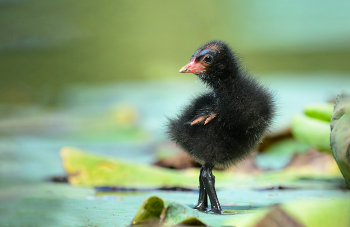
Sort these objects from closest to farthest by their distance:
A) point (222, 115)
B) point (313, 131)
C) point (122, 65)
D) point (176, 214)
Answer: point (176, 214)
point (222, 115)
point (313, 131)
point (122, 65)

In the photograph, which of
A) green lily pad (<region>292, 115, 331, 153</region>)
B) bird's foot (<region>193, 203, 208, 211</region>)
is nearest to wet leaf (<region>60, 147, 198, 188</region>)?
bird's foot (<region>193, 203, 208, 211</region>)

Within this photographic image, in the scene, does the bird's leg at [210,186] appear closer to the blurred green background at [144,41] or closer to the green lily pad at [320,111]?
the green lily pad at [320,111]

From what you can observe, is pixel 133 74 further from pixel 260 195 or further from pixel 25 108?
pixel 260 195

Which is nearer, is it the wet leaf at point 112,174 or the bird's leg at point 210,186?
the bird's leg at point 210,186

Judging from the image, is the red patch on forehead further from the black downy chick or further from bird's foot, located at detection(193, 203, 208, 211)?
bird's foot, located at detection(193, 203, 208, 211)

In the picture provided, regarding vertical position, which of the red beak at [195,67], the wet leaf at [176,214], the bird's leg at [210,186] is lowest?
the wet leaf at [176,214]

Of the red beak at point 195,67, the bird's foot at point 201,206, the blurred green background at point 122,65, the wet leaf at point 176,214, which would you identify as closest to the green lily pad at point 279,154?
the blurred green background at point 122,65

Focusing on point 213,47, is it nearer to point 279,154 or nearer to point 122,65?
point 279,154

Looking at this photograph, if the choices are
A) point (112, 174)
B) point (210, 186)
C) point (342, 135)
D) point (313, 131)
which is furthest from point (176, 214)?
point (313, 131)
